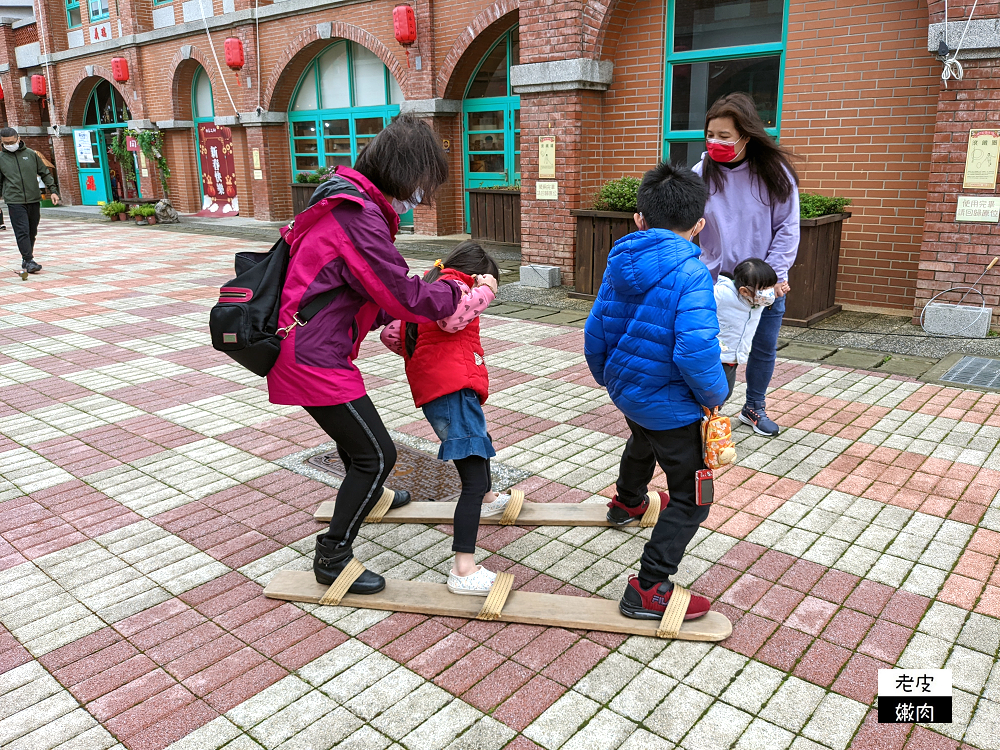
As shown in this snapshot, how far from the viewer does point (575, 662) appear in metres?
2.72

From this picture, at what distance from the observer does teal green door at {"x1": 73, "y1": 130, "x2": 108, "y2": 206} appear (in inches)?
1011

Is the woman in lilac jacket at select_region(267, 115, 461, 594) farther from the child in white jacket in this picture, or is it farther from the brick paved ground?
the child in white jacket

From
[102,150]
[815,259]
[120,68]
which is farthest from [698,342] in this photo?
[102,150]

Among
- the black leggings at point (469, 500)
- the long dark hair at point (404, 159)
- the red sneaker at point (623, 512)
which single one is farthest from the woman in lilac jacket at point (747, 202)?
the black leggings at point (469, 500)

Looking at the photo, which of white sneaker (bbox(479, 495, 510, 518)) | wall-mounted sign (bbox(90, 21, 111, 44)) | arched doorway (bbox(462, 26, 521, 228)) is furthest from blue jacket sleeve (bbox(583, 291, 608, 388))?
wall-mounted sign (bbox(90, 21, 111, 44))

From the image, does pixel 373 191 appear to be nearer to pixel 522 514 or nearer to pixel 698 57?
pixel 522 514

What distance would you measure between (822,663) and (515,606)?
3.61ft

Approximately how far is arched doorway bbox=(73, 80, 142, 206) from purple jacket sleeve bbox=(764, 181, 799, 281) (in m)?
24.1

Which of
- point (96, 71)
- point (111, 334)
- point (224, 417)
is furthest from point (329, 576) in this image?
point (96, 71)

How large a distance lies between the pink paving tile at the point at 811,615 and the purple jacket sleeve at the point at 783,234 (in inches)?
81.3

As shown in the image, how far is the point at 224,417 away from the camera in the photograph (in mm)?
5371

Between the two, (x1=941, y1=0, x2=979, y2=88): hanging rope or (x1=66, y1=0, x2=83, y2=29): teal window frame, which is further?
(x1=66, y1=0, x2=83, y2=29): teal window frame

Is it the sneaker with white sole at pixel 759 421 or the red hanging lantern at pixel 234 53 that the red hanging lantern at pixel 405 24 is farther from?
the sneaker with white sole at pixel 759 421

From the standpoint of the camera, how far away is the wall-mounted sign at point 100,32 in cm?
2296
